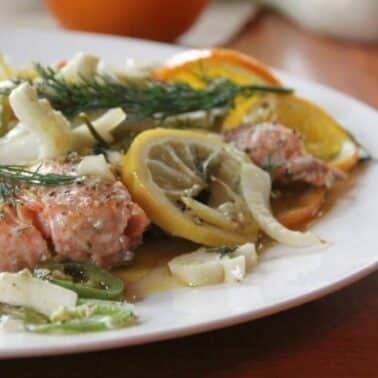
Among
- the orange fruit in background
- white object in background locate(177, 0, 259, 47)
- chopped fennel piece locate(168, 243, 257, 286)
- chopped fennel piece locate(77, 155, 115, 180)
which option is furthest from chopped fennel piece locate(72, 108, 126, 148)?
white object in background locate(177, 0, 259, 47)

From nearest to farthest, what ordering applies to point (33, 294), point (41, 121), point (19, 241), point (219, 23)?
point (33, 294), point (19, 241), point (41, 121), point (219, 23)

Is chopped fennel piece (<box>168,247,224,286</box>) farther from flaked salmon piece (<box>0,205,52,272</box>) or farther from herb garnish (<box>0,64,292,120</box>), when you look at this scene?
herb garnish (<box>0,64,292,120</box>)

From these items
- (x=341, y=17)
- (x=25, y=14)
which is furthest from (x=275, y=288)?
(x=25, y=14)

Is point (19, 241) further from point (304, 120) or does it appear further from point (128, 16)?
point (128, 16)

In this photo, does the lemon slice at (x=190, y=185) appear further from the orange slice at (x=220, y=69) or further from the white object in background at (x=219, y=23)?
the white object in background at (x=219, y=23)

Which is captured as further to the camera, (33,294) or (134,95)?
(134,95)

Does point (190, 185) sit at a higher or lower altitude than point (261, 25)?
higher

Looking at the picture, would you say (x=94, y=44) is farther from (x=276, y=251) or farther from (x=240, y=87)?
(x=276, y=251)
